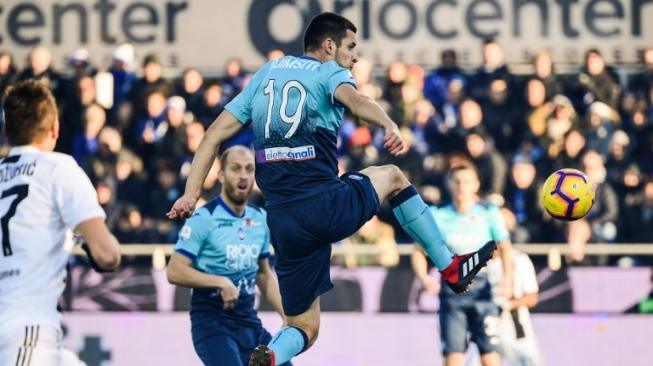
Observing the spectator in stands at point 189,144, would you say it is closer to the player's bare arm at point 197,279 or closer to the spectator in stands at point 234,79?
the spectator in stands at point 234,79

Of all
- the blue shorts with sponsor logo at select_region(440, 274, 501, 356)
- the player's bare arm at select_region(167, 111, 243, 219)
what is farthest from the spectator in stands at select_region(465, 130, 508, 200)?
the player's bare arm at select_region(167, 111, 243, 219)

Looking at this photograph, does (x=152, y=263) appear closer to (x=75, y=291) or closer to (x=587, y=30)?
(x=75, y=291)

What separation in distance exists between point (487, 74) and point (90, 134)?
498 centimetres

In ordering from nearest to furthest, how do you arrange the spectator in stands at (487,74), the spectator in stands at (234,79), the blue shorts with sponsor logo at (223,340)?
the blue shorts with sponsor logo at (223,340)
the spectator in stands at (487,74)
the spectator in stands at (234,79)

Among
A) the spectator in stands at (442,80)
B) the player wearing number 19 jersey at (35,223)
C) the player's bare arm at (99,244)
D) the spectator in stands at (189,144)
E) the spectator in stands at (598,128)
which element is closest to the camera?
the player's bare arm at (99,244)

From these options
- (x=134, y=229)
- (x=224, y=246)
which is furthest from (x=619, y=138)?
(x=224, y=246)

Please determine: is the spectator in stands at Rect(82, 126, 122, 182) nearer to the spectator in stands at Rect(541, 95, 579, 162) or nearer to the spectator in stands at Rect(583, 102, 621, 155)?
the spectator in stands at Rect(541, 95, 579, 162)

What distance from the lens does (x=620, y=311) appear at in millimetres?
14992

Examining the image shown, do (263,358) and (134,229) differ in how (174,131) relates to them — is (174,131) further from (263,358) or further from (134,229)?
(263,358)

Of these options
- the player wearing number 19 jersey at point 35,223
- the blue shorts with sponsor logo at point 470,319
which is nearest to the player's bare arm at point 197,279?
the player wearing number 19 jersey at point 35,223

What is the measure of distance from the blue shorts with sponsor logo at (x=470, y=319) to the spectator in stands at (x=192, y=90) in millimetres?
5460

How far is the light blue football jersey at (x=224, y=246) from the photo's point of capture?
411 inches

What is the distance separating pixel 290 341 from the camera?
907cm

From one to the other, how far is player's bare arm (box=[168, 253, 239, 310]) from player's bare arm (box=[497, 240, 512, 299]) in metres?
3.87
